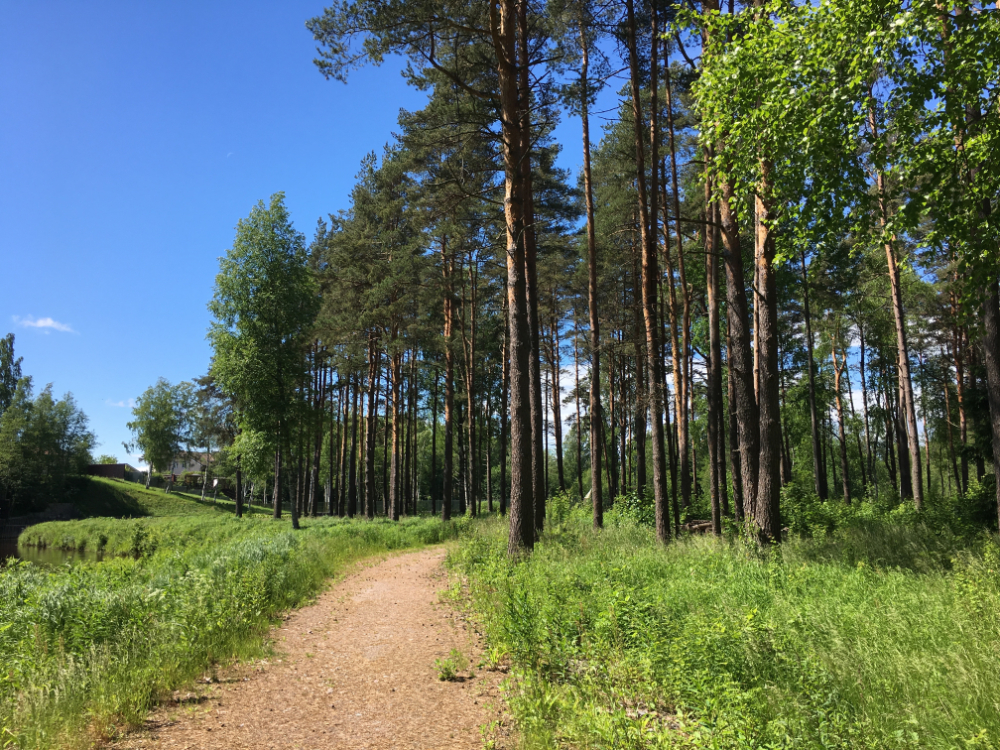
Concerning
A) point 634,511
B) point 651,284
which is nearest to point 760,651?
point 651,284

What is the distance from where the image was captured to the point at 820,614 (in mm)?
4891

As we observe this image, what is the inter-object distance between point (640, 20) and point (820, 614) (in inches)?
512

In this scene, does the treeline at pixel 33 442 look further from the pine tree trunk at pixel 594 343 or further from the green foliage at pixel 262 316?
the pine tree trunk at pixel 594 343

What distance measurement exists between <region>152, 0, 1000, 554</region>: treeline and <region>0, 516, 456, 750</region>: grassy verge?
4.71 metres

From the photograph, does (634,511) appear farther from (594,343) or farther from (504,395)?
(504,395)

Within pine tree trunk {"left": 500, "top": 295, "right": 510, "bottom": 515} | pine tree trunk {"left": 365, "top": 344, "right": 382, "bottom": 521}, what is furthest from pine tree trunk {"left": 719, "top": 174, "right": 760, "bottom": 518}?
pine tree trunk {"left": 365, "top": 344, "right": 382, "bottom": 521}

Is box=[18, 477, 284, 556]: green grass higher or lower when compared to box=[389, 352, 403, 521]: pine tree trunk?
lower

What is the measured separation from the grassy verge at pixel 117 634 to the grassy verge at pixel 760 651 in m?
3.01

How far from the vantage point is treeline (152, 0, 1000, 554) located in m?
6.11

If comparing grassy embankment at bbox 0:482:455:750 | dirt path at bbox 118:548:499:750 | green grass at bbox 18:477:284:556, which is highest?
grassy embankment at bbox 0:482:455:750

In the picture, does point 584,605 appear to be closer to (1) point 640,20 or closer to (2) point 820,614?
(2) point 820,614

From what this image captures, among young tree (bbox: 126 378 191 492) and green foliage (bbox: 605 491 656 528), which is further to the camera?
young tree (bbox: 126 378 191 492)

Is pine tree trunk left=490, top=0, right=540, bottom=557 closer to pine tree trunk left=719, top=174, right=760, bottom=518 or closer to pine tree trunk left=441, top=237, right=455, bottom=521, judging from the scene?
pine tree trunk left=719, top=174, right=760, bottom=518

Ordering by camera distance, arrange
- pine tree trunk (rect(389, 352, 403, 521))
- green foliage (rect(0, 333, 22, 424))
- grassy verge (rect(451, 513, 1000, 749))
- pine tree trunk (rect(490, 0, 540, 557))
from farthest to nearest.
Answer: green foliage (rect(0, 333, 22, 424)) → pine tree trunk (rect(389, 352, 403, 521)) → pine tree trunk (rect(490, 0, 540, 557)) → grassy verge (rect(451, 513, 1000, 749))
